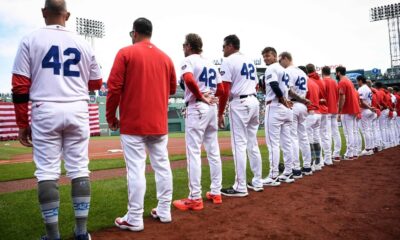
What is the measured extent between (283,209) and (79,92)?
2809mm

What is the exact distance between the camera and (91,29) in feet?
164

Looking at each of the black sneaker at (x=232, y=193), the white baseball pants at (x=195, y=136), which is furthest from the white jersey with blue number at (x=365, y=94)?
the white baseball pants at (x=195, y=136)

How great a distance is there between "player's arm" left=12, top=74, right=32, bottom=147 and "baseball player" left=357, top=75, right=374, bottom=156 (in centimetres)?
970

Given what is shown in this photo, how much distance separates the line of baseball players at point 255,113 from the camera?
457 centimetres

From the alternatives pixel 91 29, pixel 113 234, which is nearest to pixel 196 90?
pixel 113 234

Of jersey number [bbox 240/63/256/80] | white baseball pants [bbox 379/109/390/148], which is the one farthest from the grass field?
white baseball pants [bbox 379/109/390/148]

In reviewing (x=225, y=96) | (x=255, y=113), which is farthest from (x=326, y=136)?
(x=225, y=96)

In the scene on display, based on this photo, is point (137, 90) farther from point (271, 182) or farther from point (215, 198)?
point (271, 182)

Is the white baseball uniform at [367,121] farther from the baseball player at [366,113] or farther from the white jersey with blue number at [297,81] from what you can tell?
the white jersey with blue number at [297,81]

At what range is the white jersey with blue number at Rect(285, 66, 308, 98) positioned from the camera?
22.0 feet

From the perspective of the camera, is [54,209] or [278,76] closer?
[54,209]

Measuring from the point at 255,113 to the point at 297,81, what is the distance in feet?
6.02

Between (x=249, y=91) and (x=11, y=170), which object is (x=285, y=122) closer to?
(x=249, y=91)

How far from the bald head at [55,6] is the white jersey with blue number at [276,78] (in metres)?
3.79
